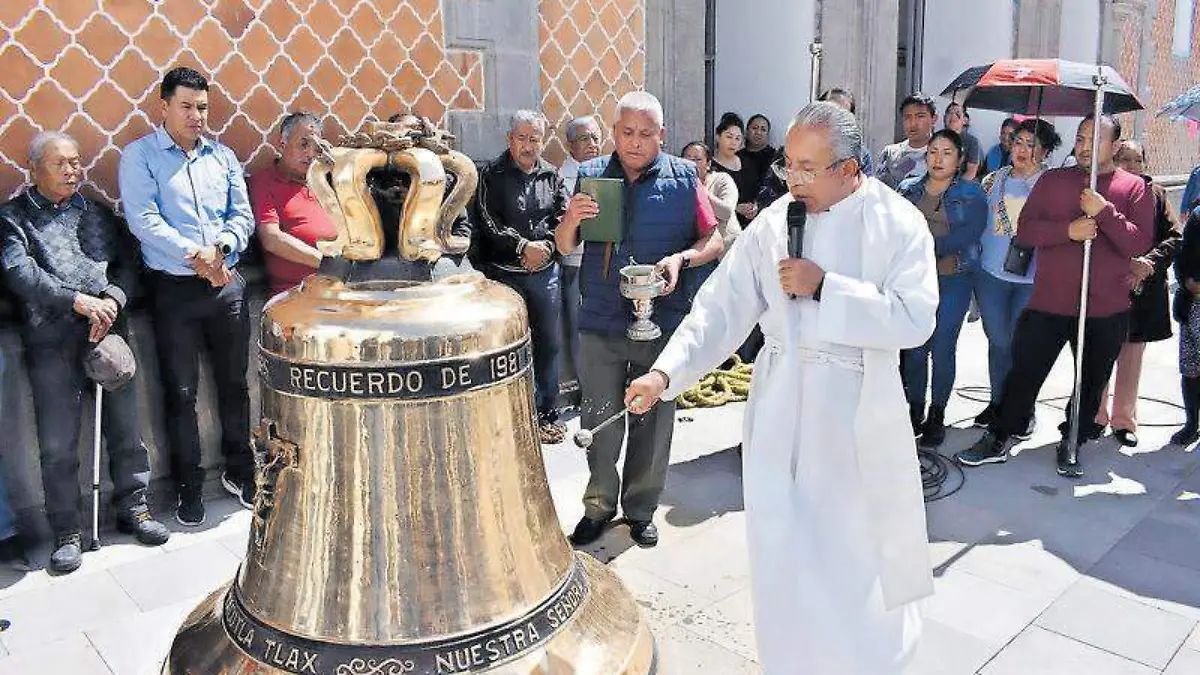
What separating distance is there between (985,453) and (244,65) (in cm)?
488

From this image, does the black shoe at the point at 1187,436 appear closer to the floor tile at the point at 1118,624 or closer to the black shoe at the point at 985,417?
the black shoe at the point at 985,417

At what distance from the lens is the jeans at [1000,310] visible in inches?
250

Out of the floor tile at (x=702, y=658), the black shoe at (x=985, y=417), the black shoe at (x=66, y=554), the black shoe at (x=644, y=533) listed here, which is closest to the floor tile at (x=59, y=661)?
the black shoe at (x=66, y=554)

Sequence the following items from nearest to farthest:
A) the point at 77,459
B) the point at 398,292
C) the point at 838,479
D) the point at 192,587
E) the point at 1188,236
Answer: the point at 398,292 → the point at 838,479 → the point at 192,587 → the point at 77,459 → the point at 1188,236

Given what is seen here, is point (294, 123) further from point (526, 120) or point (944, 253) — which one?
point (944, 253)

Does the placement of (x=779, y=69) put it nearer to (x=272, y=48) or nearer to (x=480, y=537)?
(x=272, y=48)

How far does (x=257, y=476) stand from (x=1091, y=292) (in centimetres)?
532

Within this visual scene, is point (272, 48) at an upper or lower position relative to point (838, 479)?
upper

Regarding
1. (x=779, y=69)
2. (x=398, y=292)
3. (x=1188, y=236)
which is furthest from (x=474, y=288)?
(x=779, y=69)

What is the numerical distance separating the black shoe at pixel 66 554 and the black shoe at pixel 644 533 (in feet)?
8.36

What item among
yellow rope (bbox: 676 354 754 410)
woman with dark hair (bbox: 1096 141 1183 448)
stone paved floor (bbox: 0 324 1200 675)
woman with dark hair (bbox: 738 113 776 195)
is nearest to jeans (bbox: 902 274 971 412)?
stone paved floor (bbox: 0 324 1200 675)

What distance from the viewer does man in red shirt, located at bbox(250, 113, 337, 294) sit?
5309 millimetres

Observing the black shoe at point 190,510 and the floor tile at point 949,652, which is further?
the black shoe at point 190,510

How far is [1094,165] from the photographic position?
5379 mm
